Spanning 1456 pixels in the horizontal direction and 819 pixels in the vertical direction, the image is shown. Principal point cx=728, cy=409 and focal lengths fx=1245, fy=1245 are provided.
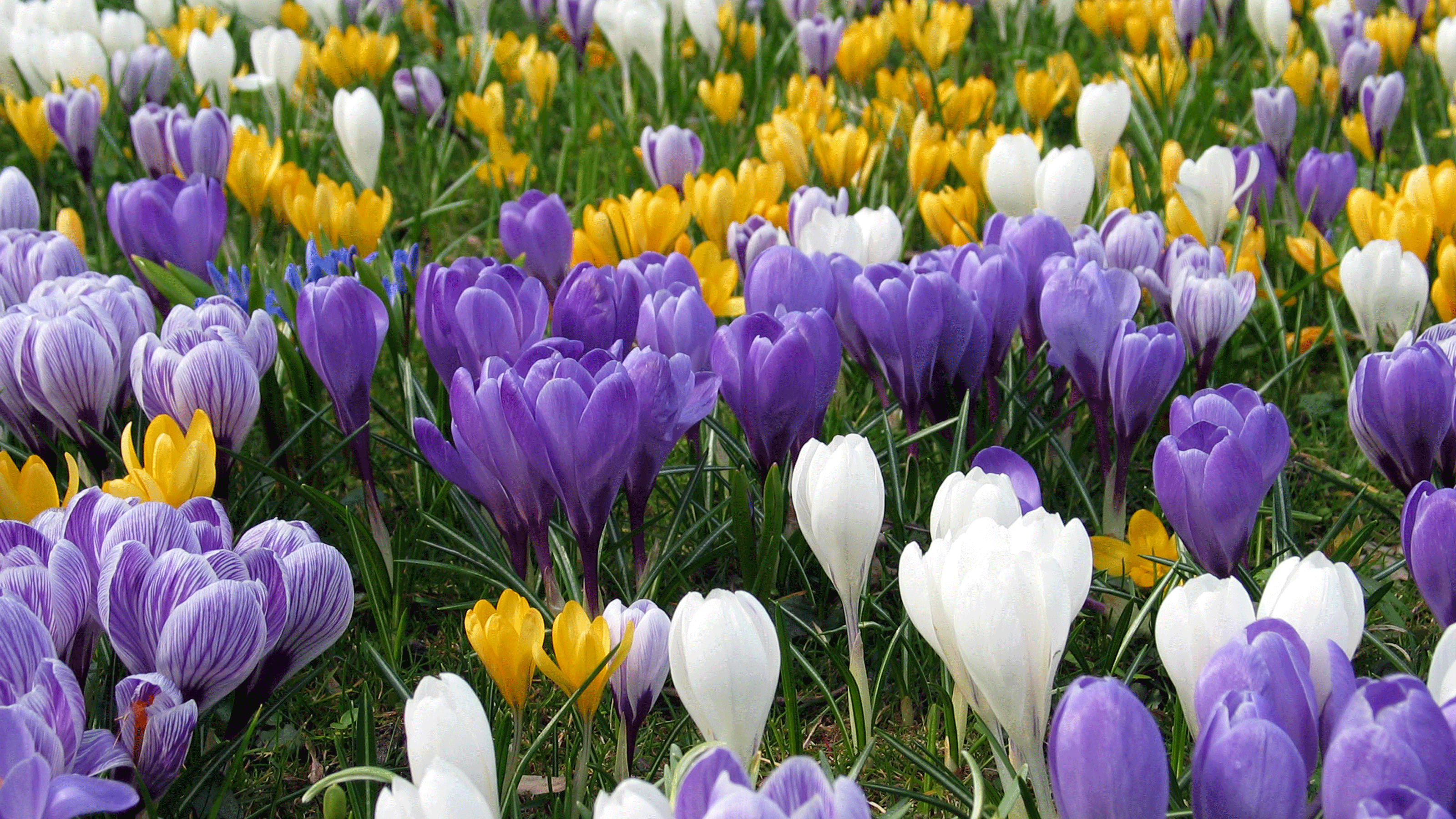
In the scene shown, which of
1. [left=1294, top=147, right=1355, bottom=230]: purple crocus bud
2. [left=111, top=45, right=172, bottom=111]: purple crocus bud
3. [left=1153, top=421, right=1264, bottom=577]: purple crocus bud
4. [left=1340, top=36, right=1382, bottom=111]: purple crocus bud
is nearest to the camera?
[left=1153, top=421, right=1264, bottom=577]: purple crocus bud

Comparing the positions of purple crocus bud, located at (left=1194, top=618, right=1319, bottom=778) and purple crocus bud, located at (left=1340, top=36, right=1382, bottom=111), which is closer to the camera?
purple crocus bud, located at (left=1194, top=618, right=1319, bottom=778)

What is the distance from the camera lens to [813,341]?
5.03 feet

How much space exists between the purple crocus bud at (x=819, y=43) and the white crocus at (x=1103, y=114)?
113cm

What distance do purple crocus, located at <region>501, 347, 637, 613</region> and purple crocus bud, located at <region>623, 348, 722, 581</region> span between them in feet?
0.09

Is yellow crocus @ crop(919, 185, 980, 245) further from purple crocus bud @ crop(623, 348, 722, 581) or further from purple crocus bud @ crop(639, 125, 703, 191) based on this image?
purple crocus bud @ crop(623, 348, 722, 581)

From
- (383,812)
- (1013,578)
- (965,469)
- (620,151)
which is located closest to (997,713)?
(1013,578)

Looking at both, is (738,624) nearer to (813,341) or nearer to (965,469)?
(813,341)

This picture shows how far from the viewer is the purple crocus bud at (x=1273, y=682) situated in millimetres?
907

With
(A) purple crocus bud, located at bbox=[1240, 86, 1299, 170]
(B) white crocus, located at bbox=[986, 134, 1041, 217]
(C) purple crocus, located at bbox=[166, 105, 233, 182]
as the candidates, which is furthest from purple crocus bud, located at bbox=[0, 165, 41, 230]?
(A) purple crocus bud, located at bbox=[1240, 86, 1299, 170]

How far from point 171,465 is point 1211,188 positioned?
1852 millimetres

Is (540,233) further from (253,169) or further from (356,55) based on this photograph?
(356,55)

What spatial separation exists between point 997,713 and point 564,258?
1329 millimetres

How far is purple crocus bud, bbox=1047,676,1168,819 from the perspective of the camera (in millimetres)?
861

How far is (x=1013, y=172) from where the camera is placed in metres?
2.39
